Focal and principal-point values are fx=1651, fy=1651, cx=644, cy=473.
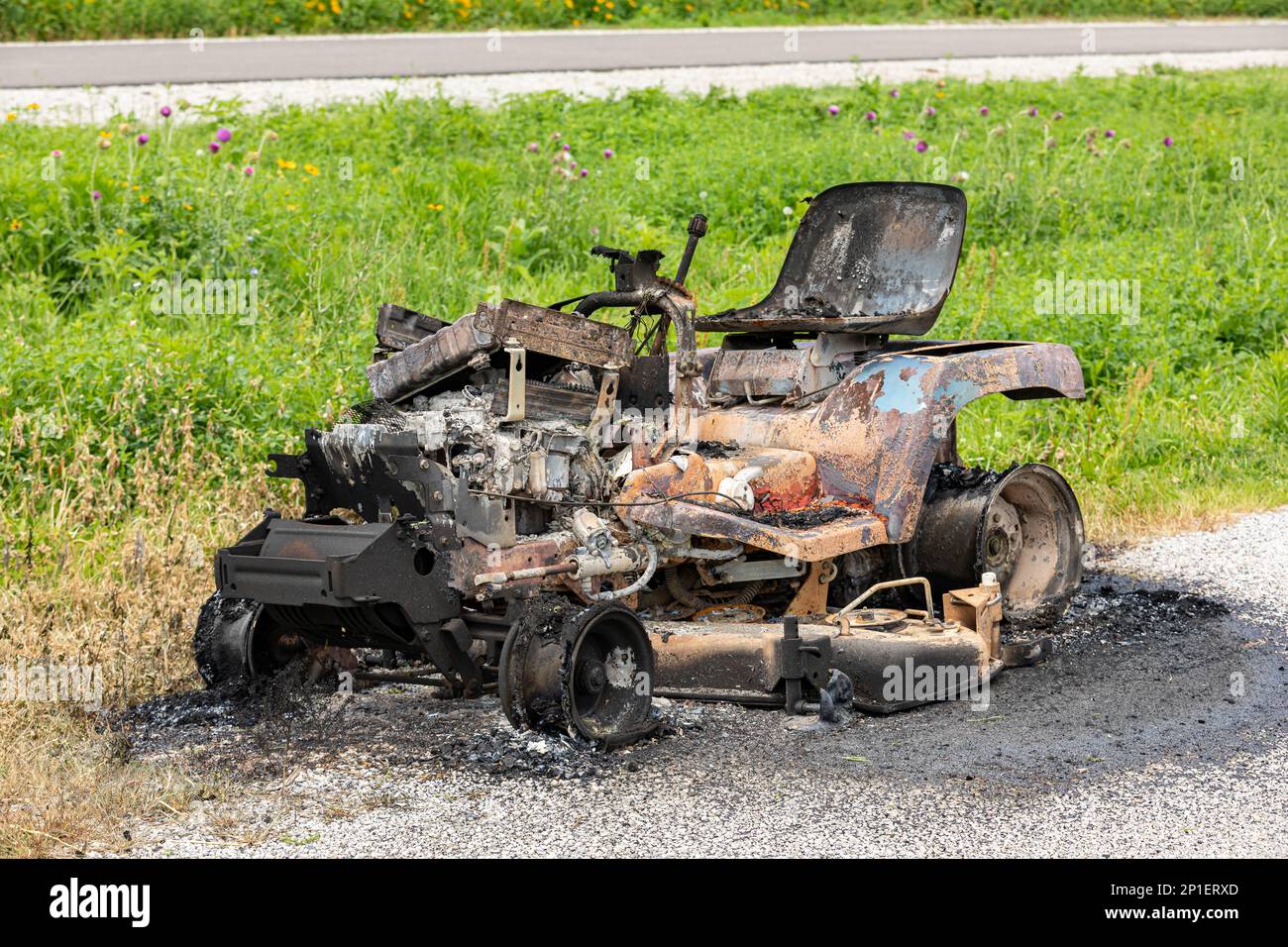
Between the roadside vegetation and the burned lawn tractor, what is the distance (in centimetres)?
104

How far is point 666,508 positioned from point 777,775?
1170mm

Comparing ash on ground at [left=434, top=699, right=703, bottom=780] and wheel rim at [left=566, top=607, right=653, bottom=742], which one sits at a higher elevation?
wheel rim at [left=566, top=607, right=653, bottom=742]

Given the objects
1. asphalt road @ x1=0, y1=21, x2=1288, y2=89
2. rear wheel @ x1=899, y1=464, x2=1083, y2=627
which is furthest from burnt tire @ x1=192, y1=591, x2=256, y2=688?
asphalt road @ x1=0, y1=21, x2=1288, y2=89

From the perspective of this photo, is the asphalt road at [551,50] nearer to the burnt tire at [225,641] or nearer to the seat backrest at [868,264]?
the seat backrest at [868,264]

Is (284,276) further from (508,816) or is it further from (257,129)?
(508,816)

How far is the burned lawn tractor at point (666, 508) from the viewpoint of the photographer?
5922mm

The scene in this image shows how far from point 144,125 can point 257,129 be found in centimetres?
100

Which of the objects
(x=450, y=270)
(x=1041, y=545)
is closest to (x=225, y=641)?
(x=1041, y=545)

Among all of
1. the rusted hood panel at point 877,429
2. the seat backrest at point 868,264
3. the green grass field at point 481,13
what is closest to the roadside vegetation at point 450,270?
the rusted hood panel at point 877,429

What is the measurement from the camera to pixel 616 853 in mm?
4926

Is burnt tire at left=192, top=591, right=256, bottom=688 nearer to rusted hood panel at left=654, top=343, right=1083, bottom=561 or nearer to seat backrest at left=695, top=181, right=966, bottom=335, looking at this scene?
rusted hood panel at left=654, top=343, right=1083, bottom=561

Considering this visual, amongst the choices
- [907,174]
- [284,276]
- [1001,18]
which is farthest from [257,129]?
[1001,18]

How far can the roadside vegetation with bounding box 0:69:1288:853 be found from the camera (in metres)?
7.73

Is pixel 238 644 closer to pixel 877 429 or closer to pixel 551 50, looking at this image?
pixel 877 429
